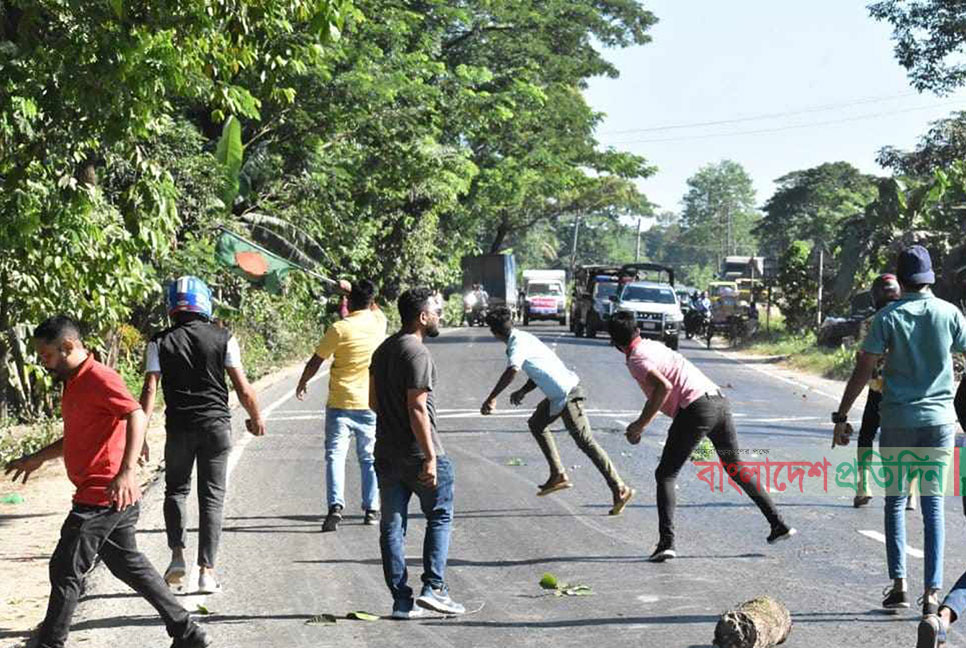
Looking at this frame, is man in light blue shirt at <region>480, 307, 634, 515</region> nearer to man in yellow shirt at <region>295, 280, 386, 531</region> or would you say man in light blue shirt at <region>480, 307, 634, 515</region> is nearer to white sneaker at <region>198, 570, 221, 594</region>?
man in yellow shirt at <region>295, 280, 386, 531</region>

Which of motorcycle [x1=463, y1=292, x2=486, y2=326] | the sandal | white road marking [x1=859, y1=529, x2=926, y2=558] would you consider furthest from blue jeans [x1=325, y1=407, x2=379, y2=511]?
motorcycle [x1=463, y1=292, x2=486, y2=326]

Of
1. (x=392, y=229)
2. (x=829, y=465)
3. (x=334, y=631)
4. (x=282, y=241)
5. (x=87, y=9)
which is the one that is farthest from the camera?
(x=392, y=229)

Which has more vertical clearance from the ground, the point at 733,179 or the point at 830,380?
the point at 733,179

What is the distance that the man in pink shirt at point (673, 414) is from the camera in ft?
33.2

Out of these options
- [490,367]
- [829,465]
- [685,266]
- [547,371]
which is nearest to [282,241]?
[490,367]

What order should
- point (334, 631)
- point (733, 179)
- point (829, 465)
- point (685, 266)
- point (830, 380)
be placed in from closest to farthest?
point (334, 631), point (829, 465), point (830, 380), point (685, 266), point (733, 179)

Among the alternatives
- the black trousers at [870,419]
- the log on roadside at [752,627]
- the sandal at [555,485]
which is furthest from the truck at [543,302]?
the log on roadside at [752,627]

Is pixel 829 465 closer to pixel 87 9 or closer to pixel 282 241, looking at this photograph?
pixel 87 9

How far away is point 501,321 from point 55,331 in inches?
229

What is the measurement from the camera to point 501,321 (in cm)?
1254

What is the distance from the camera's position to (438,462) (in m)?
8.59

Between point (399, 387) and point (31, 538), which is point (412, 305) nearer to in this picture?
point (399, 387)

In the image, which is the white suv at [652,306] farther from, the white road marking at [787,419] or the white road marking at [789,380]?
the white road marking at [787,419]

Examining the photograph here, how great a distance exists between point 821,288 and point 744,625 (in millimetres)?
37143
